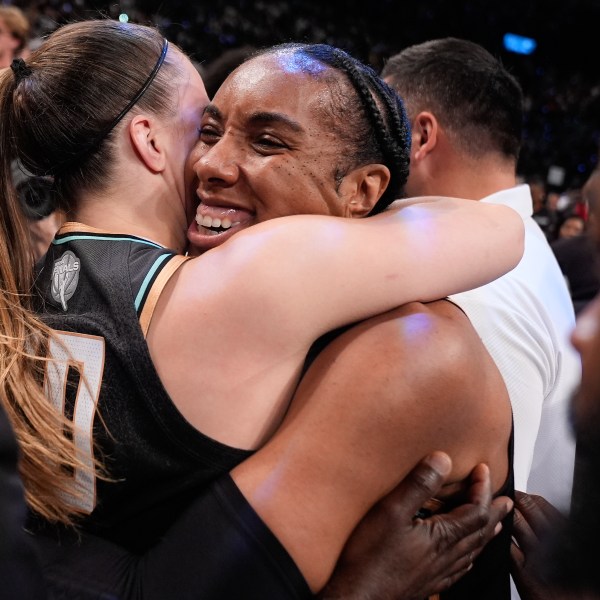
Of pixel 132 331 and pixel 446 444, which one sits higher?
pixel 132 331

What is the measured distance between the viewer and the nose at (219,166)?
5.02 ft

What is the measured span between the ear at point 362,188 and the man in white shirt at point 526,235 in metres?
0.42

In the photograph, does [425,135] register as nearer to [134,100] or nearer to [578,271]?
[134,100]

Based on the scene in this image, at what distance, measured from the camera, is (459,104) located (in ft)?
8.18

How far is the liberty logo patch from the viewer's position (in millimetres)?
1348

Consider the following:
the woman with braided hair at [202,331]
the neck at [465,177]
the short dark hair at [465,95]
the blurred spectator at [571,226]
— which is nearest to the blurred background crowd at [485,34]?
the blurred spectator at [571,226]

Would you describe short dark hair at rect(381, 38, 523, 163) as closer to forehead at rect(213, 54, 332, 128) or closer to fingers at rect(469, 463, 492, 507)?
forehead at rect(213, 54, 332, 128)

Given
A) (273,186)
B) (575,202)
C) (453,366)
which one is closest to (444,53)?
(273,186)

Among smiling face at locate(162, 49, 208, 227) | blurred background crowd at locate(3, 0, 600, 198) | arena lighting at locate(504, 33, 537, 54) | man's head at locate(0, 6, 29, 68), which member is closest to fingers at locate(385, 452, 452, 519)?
smiling face at locate(162, 49, 208, 227)

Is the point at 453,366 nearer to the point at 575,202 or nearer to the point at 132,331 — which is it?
the point at 132,331

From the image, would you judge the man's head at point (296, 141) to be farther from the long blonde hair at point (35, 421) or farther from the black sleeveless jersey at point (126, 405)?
the long blonde hair at point (35, 421)

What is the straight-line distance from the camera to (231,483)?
1211mm

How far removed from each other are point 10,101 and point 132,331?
0.67 m

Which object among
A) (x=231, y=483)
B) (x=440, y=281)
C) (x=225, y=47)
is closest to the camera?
(x=231, y=483)
